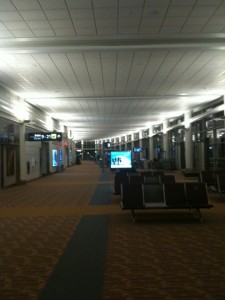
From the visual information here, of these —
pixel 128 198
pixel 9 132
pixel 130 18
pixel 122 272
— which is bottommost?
pixel 122 272

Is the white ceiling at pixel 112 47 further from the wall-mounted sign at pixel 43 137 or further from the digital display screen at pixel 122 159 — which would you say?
the digital display screen at pixel 122 159

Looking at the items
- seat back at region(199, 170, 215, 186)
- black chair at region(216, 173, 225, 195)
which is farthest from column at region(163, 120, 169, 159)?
black chair at region(216, 173, 225, 195)

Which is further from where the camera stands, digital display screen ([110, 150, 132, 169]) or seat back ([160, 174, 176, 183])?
digital display screen ([110, 150, 132, 169])

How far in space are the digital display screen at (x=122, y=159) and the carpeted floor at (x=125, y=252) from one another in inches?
411

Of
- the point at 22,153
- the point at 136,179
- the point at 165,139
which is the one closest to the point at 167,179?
the point at 136,179

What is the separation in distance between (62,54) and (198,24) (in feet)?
16.1

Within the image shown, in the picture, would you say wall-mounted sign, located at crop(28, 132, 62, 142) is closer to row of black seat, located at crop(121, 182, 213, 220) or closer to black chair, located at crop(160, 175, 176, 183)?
black chair, located at crop(160, 175, 176, 183)

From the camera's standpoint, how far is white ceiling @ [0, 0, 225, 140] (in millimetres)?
8773

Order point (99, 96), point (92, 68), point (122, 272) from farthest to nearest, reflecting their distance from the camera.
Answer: point (99, 96), point (92, 68), point (122, 272)

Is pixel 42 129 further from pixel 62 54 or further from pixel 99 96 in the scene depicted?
pixel 62 54

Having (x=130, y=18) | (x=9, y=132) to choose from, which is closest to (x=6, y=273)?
(x=130, y=18)

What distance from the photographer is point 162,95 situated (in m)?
21.7

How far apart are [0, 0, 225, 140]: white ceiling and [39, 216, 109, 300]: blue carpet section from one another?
5.47m

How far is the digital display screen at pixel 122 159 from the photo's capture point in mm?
20562
